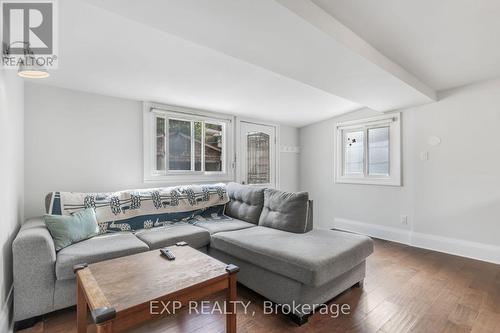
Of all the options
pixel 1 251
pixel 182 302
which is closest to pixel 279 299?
pixel 182 302

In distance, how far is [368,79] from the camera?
8.20ft

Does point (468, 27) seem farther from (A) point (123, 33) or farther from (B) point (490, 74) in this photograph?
(A) point (123, 33)

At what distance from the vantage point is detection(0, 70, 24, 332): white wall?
5.43ft

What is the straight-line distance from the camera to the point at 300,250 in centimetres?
195

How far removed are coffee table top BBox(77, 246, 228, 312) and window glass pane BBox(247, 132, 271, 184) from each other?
2746mm

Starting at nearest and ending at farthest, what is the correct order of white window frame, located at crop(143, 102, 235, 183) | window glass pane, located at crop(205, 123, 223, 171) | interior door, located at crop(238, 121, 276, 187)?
1. white window frame, located at crop(143, 102, 235, 183)
2. window glass pane, located at crop(205, 123, 223, 171)
3. interior door, located at crop(238, 121, 276, 187)

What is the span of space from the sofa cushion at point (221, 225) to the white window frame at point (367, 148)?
7.39ft

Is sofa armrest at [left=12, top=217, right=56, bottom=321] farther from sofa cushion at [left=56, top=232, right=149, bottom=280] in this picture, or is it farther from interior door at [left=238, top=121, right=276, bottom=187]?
interior door at [left=238, top=121, right=276, bottom=187]

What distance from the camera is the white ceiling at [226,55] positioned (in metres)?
1.49

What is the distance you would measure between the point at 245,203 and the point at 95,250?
1.73 metres

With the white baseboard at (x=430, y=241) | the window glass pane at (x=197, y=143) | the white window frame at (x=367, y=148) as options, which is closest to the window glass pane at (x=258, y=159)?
the window glass pane at (x=197, y=143)

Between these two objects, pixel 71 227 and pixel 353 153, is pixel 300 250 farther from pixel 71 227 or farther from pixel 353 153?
pixel 353 153

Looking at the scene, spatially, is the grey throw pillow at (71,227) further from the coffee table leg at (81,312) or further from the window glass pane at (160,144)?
the window glass pane at (160,144)

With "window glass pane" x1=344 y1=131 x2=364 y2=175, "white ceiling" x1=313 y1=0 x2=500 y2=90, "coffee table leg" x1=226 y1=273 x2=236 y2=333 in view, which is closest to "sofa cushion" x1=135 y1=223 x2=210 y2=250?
"coffee table leg" x1=226 y1=273 x2=236 y2=333
